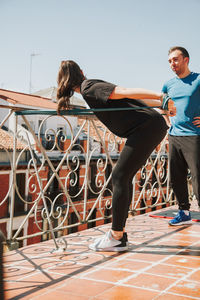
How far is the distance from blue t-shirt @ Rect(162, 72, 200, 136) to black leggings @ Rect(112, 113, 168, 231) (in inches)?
27.2

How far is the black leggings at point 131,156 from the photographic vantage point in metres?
2.33

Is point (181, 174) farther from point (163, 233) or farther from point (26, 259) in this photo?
point (26, 259)

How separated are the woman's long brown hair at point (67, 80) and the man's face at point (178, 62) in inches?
42.2

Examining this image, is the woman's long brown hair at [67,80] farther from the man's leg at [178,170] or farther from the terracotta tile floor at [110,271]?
the man's leg at [178,170]

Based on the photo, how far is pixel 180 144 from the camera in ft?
10.2

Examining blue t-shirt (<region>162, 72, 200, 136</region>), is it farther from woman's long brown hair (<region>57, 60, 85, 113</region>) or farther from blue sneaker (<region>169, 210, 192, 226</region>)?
woman's long brown hair (<region>57, 60, 85, 113</region>)

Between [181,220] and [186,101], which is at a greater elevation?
[186,101]

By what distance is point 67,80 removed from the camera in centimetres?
232

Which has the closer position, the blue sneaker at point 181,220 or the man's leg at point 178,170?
the man's leg at point 178,170

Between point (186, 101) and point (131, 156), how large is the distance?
962mm

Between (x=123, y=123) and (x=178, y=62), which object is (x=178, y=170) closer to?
(x=178, y=62)

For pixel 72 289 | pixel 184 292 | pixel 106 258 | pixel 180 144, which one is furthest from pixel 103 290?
pixel 180 144

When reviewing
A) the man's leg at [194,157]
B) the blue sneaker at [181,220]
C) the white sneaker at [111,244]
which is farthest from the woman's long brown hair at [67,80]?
the blue sneaker at [181,220]

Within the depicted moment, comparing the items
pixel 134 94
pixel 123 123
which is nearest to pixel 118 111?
pixel 123 123
